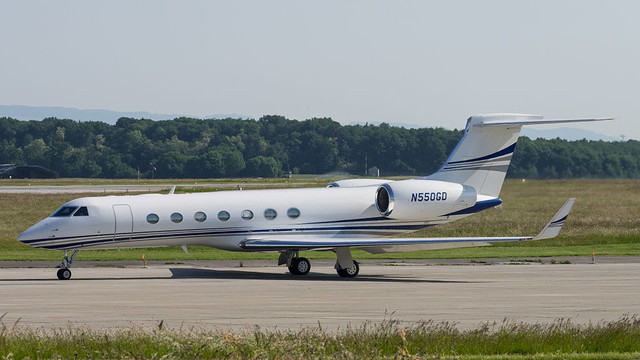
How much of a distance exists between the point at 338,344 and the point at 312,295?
975 cm

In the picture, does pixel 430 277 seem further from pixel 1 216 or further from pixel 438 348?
pixel 1 216

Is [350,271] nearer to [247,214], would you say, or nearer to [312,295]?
[247,214]

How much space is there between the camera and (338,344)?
46.1ft

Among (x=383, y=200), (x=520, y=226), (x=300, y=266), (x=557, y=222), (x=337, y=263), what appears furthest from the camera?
(x=520, y=226)

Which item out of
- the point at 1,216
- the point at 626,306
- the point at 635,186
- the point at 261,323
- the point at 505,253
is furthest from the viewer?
the point at 635,186

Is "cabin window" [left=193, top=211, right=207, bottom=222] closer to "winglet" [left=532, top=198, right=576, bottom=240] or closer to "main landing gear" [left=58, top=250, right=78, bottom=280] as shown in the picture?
"main landing gear" [left=58, top=250, right=78, bottom=280]

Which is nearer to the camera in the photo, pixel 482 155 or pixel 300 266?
pixel 300 266

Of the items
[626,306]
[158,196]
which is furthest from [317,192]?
[626,306]

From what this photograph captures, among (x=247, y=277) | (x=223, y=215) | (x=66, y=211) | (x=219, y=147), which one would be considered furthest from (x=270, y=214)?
(x=219, y=147)

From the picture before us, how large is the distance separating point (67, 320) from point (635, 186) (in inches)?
2675

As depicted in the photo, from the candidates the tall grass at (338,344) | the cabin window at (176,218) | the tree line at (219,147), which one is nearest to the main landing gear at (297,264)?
the cabin window at (176,218)

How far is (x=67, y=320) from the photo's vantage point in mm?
18703

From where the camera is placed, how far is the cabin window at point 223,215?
98.3 ft

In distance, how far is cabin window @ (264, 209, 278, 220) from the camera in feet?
100
